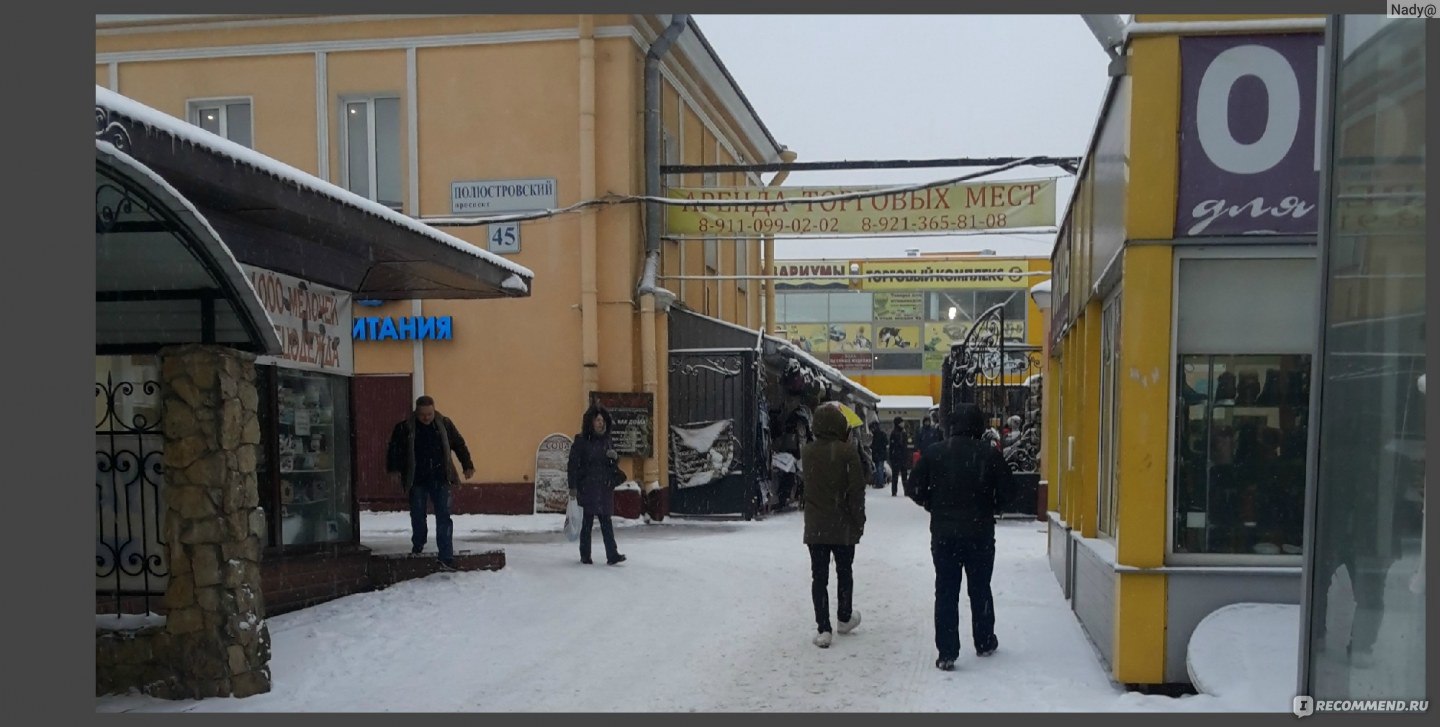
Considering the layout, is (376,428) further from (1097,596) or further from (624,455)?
(1097,596)

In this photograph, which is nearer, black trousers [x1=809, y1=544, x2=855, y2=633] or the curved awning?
the curved awning

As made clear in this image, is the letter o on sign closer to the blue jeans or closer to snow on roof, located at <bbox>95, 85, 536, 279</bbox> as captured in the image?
snow on roof, located at <bbox>95, 85, 536, 279</bbox>

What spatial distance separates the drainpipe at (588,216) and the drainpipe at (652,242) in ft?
2.18

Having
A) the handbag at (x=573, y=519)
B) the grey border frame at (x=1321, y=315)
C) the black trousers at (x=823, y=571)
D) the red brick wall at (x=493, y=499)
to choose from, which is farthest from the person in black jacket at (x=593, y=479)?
the grey border frame at (x=1321, y=315)

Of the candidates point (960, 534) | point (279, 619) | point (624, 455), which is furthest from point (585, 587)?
point (624, 455)

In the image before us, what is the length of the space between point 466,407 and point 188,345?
9703mm

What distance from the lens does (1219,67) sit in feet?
19.3

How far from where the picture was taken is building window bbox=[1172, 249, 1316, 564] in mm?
6031

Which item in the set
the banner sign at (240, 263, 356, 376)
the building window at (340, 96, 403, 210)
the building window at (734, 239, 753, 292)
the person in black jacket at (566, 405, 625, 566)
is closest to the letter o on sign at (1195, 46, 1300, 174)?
the banner sign at (240, 263, 356, 376)

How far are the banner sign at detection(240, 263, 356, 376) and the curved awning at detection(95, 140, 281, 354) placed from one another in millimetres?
1369

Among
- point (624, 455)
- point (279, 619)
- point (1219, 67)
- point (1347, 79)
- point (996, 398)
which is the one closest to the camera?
point (1347, 79)

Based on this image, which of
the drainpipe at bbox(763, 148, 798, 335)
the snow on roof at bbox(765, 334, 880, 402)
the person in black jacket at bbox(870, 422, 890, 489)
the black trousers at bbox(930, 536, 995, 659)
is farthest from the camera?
the person in black jacket at bbox(870, 422, 890, 489)

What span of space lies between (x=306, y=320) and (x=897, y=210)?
7852 millimetres

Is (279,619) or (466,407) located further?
(466,407)
